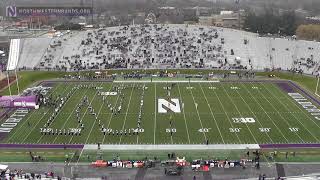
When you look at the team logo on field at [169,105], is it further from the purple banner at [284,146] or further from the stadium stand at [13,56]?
the stadium stand at [13,56]

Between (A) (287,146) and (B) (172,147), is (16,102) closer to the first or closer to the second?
(B) (172,147)

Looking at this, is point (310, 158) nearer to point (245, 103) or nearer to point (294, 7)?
point (245, 103)

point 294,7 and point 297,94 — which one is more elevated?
point 294,7

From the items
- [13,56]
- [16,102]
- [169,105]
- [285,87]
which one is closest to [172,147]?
[169,105]

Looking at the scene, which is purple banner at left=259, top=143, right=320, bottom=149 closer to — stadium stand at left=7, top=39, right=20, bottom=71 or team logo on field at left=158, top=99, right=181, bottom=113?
team logo on field at left=158, top=99, right=181, bottom=113

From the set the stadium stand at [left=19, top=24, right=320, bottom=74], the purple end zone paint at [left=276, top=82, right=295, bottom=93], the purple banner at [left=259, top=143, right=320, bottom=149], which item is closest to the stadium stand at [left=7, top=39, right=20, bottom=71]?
the stadium stand at [left=19, top=24, right=320, bottom=74]

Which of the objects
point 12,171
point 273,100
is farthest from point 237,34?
point 12,171

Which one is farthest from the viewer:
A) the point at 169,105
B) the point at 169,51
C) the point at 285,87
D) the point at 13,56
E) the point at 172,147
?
the point at 169,51
